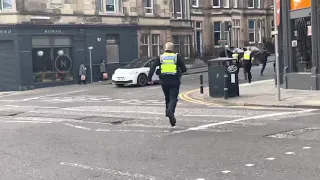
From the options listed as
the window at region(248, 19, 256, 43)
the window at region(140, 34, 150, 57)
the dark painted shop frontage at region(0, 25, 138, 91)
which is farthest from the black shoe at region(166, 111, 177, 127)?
the window at region(248, 19, 256, 43)

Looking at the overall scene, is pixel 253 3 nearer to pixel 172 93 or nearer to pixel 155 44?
pixel 155 44

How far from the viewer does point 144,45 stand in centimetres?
3550

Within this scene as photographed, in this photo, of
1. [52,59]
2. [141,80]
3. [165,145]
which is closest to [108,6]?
[52,59]

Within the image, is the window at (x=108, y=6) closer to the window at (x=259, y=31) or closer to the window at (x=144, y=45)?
the window at (x=144, y=45)

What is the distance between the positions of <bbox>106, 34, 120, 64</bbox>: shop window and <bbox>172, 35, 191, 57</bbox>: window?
22.6 feet

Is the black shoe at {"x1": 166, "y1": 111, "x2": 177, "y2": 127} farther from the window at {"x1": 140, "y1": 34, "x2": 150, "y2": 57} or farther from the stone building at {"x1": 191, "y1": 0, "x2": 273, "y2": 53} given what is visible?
the stone building at {"x1": 191, "y1": 0, "x2": 273, "y2": 53}

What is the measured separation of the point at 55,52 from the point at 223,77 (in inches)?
632

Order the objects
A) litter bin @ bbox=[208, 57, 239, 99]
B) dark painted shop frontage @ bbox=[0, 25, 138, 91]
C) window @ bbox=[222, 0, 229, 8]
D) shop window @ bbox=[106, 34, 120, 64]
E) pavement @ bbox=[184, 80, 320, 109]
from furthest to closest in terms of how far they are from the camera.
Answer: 1. window @ bbox=[222, 0, 229, 8]
2. shop window @ bbox=[106, 34, 120, 64]
3. dark painted shop frontage @ bbox=[0, 25, 138, 91]
4. litter bin @ bbox=[208, 57, 239, 99]
5. pavement @ bbox=[184, 80, 320, 109]

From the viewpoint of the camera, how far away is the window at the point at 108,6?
32656 millimetres

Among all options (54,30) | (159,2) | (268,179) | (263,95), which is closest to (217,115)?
(263,95)

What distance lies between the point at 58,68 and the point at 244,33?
25.6m

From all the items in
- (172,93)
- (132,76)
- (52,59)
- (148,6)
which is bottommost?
(132,76)

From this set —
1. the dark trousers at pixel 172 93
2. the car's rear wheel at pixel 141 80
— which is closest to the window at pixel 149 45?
the car's rear wheel at pixel 141 80

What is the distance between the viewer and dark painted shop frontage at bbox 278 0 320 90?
1711 cm
